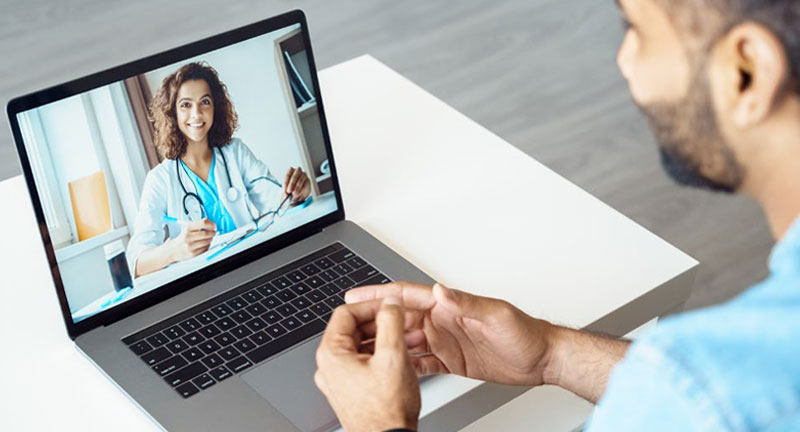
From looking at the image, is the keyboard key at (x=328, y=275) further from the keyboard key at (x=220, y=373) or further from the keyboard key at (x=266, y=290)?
the keyboard key at (x=220, y=373)

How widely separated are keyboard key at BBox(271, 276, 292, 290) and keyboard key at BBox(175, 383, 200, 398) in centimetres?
18

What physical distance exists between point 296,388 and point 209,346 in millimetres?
118

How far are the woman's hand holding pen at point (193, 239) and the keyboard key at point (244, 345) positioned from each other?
5.3 inches

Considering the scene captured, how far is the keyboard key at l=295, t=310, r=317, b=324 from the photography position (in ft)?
3.64

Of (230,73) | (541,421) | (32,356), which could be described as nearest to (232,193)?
(230,73)

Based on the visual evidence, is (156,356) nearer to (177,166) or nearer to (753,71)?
(177,166)

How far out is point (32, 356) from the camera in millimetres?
1096

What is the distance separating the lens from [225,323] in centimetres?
111

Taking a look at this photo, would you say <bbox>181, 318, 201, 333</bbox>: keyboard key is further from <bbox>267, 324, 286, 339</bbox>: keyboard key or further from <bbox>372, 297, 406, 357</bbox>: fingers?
<bbox>372, 297, 406, 357</bbox>: fingers

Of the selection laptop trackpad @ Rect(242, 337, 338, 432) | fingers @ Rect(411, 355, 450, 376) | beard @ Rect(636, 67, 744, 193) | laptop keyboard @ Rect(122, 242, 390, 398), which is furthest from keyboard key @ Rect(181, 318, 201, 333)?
beard @ Rect(636, 67, 744, 193)

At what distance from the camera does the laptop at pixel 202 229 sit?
3.40ft

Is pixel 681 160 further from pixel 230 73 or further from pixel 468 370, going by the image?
pixel 230 73

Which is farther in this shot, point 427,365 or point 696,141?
point 427,365

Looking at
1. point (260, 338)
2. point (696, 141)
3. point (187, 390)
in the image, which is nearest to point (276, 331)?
point (260, 338)
